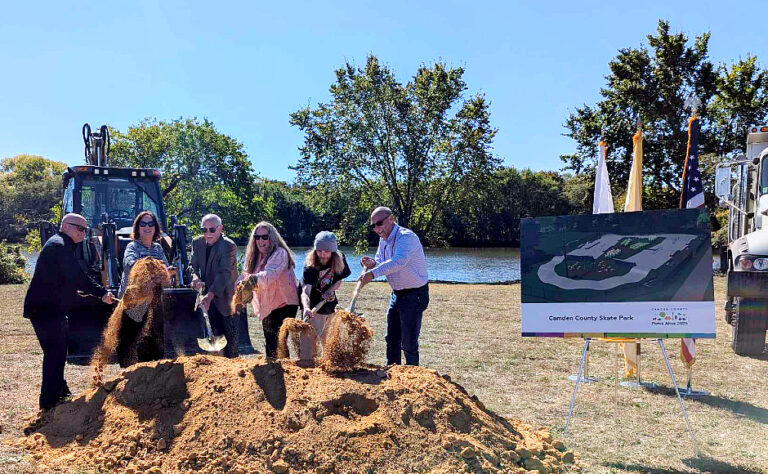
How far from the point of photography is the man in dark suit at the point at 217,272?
22.9 feet

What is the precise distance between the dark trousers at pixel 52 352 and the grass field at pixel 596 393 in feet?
1.01

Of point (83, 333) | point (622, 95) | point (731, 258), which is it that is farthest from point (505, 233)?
point (83, 333)

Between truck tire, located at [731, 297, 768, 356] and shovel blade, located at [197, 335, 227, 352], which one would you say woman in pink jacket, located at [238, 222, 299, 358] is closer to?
shovel blade, located at [197, 335, 227, 352]

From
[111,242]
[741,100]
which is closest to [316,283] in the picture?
[111,242]

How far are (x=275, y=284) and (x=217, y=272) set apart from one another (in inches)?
50.6

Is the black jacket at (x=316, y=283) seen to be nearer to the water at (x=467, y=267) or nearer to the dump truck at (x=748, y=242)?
the dump truck at (x=748, y=242)

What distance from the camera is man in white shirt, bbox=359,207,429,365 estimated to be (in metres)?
5.89

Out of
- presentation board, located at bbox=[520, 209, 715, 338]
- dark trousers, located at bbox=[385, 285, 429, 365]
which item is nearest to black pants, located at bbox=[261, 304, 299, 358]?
dark trousers, located at bbox=[385, 285, 429, 365]

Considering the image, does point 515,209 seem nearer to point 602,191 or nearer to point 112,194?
point 112,194

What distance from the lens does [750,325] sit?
30.6 ft

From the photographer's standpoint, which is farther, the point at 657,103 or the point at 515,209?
the point at 515,209

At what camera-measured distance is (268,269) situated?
19.6 ft

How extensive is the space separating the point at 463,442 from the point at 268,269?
2.35 m

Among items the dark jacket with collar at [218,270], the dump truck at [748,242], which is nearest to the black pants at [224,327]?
the dark jacket with collar at [218,270]
